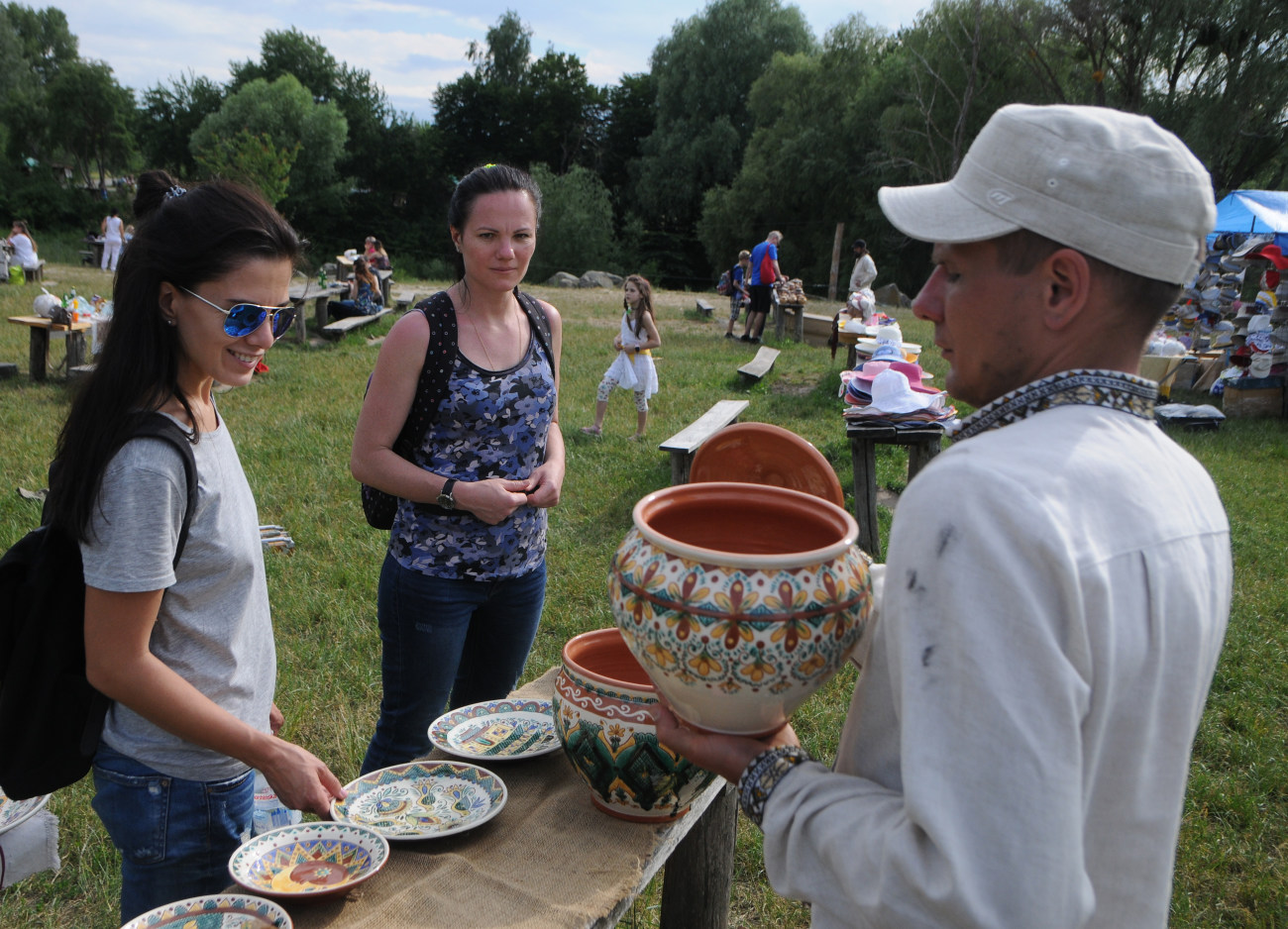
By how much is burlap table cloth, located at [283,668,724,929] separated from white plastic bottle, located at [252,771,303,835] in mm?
477

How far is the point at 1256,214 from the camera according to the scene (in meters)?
13.5

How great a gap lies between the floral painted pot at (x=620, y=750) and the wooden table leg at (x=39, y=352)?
33.7ft

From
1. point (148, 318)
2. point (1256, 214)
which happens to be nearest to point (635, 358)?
point (148, 318)

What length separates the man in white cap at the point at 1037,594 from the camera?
0.79 m

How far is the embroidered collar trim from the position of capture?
939mm

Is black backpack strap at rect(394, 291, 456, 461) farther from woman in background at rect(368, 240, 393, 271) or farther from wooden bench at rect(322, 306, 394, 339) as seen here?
woman in background at rect(368, 240, 393, 271)

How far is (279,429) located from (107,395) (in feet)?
22.2

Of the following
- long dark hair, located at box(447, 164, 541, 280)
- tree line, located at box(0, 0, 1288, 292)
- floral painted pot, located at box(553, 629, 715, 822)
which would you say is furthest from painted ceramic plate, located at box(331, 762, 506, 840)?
tree line, located at box(0, 0, 1288, 292)

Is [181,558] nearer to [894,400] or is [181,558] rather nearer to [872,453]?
[894,400]

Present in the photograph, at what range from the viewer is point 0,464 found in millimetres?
6426

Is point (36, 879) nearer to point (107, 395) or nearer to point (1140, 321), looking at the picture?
point (107, 395)

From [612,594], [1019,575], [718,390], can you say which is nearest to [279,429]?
[718,390]

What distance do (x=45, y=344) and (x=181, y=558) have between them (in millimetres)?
9929

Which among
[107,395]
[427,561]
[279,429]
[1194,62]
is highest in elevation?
[1194,62]
